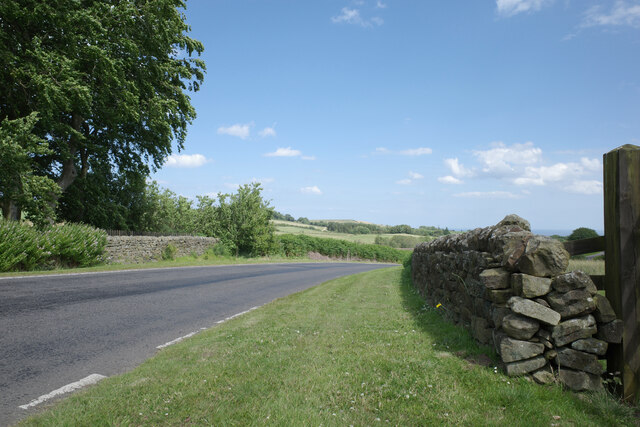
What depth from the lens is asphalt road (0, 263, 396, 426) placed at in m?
4.58

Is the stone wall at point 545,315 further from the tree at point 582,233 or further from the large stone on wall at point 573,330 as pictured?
the tree at point 582,233

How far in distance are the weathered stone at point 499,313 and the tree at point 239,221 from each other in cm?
3284

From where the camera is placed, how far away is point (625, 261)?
156 inches

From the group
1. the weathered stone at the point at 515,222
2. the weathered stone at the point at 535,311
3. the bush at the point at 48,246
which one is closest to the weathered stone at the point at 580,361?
the weathered stone at the point at 535,311

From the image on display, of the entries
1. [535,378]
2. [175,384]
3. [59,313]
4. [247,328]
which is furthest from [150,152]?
[535,378]

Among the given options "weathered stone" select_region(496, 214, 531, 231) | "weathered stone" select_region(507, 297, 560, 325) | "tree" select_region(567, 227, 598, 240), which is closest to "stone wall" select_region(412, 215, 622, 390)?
"weathered stone" select_region(507, 297, 560, 325)

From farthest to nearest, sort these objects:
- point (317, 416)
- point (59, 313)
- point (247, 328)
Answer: point (59, 313) → point (247, 328) → point (317, 416)

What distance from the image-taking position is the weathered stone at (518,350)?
412 cm

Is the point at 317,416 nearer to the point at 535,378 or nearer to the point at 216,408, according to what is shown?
the point at 216,408

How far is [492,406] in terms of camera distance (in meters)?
3.64

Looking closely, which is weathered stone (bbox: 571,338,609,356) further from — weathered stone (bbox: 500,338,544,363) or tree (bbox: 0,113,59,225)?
tree (bbox: 0,113,59,225)

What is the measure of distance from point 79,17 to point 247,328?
20.6 m

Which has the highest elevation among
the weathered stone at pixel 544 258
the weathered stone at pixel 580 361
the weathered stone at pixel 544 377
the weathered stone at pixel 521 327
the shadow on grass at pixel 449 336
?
the weathered stone at pixel 544 258

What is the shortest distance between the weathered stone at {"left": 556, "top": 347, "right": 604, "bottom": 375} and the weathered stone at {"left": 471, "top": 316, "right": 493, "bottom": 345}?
103cm
